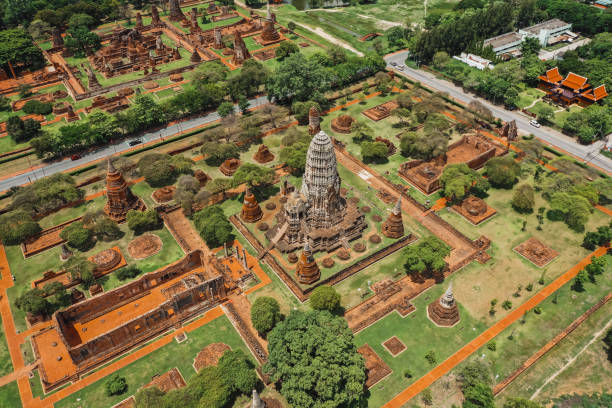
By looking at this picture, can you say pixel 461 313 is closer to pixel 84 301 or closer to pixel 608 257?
pixel 608 257

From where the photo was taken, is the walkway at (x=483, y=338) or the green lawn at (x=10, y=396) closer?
the green lawn at (x=10, y=396)

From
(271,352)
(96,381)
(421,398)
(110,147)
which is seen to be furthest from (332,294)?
(110,147)

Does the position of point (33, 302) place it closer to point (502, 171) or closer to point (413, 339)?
point (413, 339)

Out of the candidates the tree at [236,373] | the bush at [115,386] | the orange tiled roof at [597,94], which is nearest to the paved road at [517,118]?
the orange tiled roof at [597,94]

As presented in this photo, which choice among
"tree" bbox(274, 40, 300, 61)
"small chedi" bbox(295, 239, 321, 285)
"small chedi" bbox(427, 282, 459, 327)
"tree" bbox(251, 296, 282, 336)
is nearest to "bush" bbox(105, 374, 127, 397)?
"tree" bbox(251, 296, 282, 336)

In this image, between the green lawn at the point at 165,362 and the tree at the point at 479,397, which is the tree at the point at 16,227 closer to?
the green lawn at the point at 165,362
